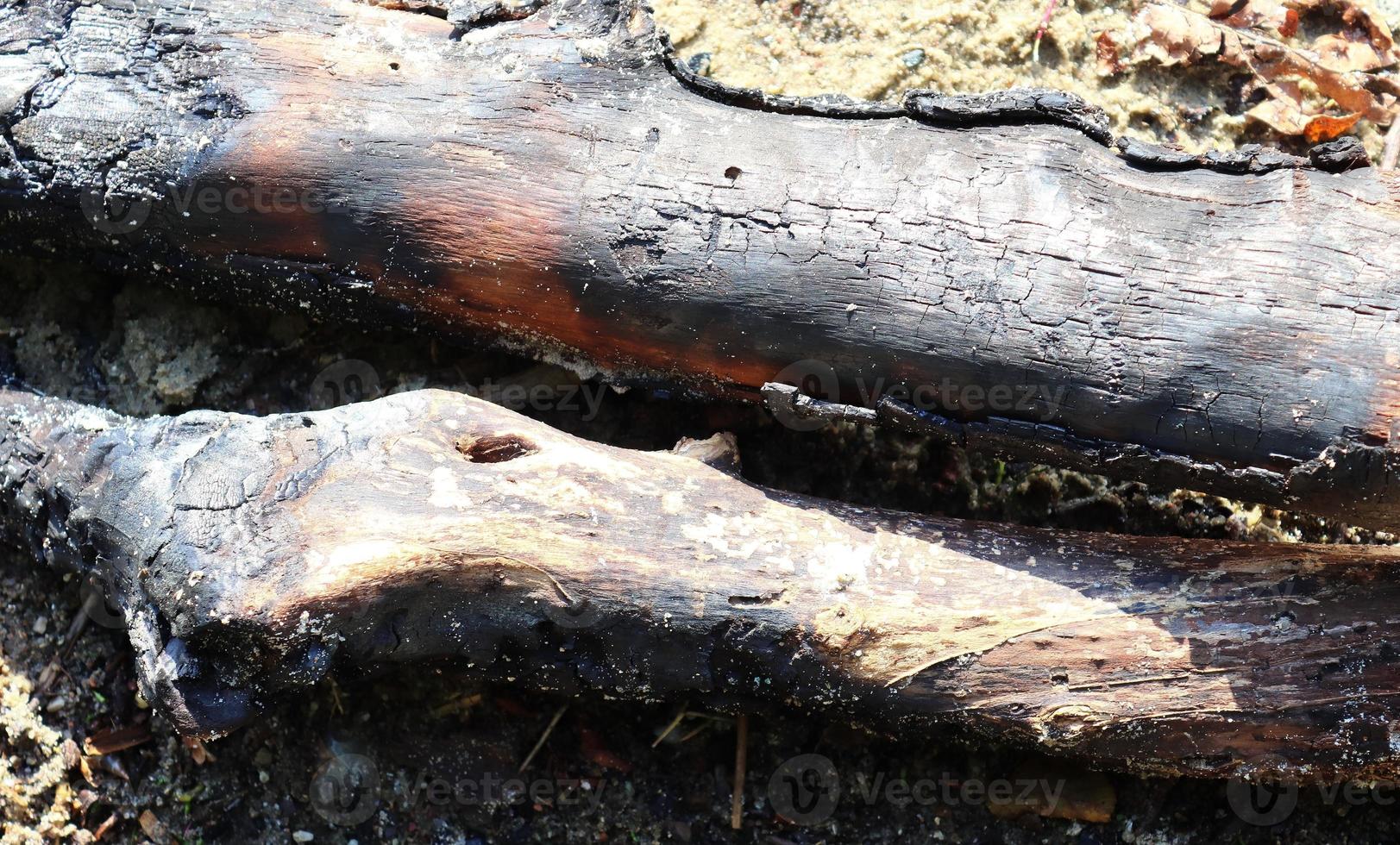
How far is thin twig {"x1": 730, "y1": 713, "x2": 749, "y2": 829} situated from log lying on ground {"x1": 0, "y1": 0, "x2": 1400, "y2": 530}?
785 mm

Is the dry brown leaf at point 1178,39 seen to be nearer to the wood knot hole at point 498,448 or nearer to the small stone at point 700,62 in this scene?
the small stone at point 700,62

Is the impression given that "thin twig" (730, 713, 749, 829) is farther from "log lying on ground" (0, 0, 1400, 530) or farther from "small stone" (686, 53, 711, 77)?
"small stone" (686, 53, 711, 77)

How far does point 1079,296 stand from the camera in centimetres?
211

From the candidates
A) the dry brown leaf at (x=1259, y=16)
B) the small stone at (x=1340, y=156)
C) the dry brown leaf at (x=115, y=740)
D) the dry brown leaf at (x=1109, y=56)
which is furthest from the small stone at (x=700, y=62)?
the dry brown leaf at (x=115, y=740)

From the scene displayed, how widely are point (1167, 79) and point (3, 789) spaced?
3191mm

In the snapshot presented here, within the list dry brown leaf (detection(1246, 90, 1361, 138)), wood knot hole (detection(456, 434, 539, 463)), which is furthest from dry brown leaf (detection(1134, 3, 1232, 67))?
wood knot hole (detection(456, 434, 539, 463))

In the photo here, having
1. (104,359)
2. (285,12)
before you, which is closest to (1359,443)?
(285,12)

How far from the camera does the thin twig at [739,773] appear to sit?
8.61 ft

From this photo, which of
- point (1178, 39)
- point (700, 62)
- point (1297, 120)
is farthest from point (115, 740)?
point (1297, 120)

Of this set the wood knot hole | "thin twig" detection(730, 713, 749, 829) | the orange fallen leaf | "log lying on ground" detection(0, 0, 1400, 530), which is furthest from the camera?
the orange fallen leaf

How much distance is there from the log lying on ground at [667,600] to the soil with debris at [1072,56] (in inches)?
47.1

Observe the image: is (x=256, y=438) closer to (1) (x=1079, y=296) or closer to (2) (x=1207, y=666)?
(1) (x=1079, y=296)

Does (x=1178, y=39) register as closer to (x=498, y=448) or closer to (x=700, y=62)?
(x=700, y=62)

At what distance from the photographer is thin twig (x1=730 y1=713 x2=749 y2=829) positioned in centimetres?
262
